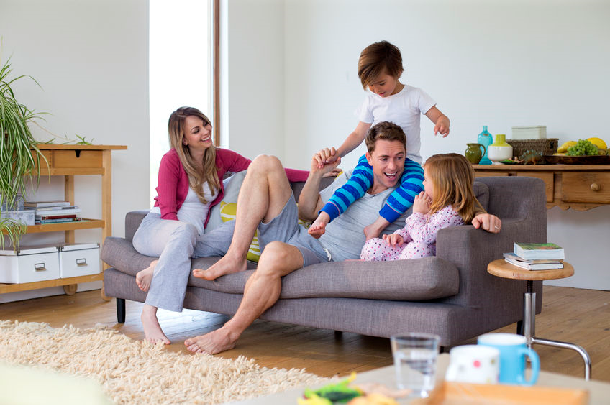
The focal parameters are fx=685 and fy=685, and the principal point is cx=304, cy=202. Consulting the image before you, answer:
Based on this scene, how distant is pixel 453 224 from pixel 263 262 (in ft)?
2.52

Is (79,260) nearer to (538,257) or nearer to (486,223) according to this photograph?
(486,223)

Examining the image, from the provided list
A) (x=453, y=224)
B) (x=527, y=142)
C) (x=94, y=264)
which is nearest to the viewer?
(x=453, y=224)

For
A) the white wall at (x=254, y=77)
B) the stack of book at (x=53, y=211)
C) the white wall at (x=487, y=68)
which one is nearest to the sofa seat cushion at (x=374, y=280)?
the stack of book at (x=53, y=211)

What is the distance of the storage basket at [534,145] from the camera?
4426 mm

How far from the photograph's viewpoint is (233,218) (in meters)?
3.40

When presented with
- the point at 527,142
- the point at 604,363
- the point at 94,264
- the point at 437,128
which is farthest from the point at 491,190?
the point at 94,264

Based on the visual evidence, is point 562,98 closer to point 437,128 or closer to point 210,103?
point 437,128

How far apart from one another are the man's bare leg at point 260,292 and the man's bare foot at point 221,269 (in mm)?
160

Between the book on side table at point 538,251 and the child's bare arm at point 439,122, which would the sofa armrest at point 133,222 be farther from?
the book on side table at point 538,251

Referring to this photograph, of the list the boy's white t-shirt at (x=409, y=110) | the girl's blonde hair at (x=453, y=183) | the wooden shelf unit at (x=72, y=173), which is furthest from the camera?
the wooden shelf unit at (x=72, y=173)

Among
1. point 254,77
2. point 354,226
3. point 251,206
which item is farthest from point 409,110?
point 254,77

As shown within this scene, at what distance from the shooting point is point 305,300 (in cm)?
278

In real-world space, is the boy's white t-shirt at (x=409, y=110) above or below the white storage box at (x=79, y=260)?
above

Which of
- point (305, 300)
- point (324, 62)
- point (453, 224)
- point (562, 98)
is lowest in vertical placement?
point (305, 300)
